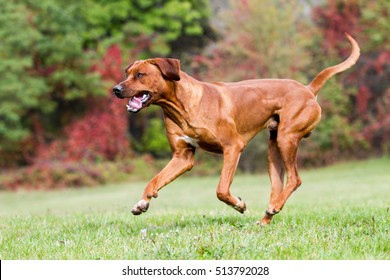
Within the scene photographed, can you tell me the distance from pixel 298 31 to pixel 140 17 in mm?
7546

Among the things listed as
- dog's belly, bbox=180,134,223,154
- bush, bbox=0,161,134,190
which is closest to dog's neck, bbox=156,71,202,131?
dog's belly, bbox=180,134,223,154

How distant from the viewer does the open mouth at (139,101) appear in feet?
21.1

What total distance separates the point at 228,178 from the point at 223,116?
0.65 meters

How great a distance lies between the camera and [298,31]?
3042 centimetres

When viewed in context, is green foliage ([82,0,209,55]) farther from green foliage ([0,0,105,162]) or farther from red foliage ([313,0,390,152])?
red foliage ([313,0,390,152])

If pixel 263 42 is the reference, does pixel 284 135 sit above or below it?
below

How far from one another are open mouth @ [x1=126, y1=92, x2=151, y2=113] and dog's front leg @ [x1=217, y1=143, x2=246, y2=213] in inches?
38.0

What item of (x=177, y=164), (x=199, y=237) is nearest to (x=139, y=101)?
(x=177, y=164)

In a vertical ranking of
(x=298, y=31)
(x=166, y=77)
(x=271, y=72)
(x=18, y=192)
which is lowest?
(x=18, y=192)

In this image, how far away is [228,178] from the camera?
6609 millimetres

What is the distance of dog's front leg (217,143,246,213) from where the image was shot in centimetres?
655

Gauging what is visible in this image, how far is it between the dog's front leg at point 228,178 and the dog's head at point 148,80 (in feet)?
2.97

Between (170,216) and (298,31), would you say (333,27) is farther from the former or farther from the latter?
(170,216)

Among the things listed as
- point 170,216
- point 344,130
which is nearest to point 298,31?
point 344,130
